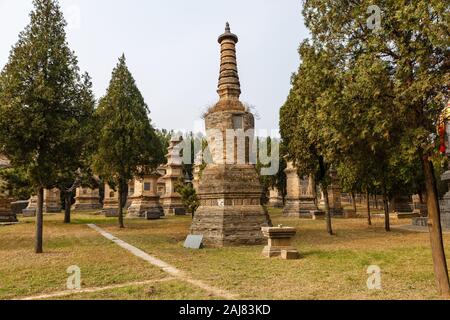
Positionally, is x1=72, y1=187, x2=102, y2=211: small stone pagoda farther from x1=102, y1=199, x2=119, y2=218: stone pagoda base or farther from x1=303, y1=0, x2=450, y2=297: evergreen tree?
x1=303, y1=0, x2=450, y2=297: evergreen tree

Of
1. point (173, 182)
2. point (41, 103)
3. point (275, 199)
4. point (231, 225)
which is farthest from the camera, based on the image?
point (275, 199)

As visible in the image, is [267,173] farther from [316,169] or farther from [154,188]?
[316,169]

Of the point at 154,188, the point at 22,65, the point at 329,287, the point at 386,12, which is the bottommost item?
the point at 329,287

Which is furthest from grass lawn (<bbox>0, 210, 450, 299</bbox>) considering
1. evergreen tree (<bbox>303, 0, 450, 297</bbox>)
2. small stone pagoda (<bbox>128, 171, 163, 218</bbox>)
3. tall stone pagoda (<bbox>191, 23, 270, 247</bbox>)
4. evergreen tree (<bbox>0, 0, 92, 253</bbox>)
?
small stone pagoda (<bbox>128, 171, 163, 218</bbox>)

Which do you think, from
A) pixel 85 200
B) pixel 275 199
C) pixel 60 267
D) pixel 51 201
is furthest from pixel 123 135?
pixel 275 199

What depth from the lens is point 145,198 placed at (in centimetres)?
3575

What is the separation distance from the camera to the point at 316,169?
68.0ft

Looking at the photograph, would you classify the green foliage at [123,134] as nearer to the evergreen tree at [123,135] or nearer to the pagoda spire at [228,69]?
the evergreen tree at [123,135]

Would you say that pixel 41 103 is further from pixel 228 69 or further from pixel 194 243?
A: pixel 228 69

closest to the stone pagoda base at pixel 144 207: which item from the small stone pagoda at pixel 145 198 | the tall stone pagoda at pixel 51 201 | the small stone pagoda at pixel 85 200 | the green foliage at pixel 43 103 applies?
the small stone pagoda at pixel 145 198

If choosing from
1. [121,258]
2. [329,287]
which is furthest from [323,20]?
[121,258]

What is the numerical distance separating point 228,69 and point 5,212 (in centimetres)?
2132

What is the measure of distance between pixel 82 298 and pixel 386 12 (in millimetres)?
8545

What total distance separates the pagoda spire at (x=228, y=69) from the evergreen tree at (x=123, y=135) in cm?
847
